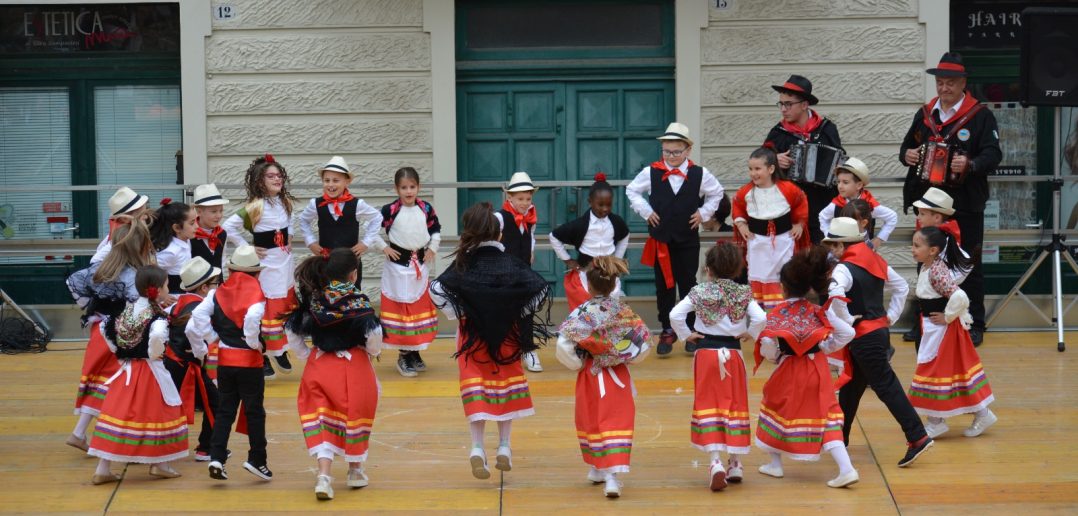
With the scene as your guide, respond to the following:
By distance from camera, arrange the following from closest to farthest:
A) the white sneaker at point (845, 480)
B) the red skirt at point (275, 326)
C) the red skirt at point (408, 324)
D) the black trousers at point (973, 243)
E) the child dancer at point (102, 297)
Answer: the white sneaker at point (845, 480) → the child dancer at point (102, 297) → the red skirt at point (275, 326) → the red skirt at point (408, 324) → the black trousers at point (973, 243)

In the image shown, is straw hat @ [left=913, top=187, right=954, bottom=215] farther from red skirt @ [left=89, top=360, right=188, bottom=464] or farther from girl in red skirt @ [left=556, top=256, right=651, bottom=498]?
red skirt @ [left=89, top=360, right=188, bottom=464]

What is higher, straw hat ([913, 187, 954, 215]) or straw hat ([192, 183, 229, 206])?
straw hat ([192, 183, 229, 206])

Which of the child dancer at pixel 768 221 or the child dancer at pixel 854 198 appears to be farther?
the child dancer at pixel 768 221

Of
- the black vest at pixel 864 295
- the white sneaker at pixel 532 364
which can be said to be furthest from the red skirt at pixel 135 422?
the black vest at pixel 864 295

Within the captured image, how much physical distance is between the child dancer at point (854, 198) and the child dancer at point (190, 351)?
181 inches

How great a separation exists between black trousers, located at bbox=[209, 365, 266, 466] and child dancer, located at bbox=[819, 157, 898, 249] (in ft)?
15.5

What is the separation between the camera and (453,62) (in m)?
13.4

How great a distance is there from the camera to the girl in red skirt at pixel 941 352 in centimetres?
870

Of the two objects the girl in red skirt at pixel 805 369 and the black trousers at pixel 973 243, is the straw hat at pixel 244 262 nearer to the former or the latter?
the girl in red skirt at pixel 805 369

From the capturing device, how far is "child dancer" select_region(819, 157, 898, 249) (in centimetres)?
1065

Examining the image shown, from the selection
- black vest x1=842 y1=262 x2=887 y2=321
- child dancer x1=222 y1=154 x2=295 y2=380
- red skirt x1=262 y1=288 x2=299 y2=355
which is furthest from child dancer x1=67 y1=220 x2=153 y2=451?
black vest x1=842 y1=262 x2=887 y2=321

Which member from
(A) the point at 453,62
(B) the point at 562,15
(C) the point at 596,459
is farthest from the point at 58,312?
(C) the point at 596,459

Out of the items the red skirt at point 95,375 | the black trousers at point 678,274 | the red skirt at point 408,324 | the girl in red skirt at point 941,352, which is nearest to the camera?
the red skirt at point 95,375

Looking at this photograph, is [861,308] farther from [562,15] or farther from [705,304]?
[562,15]
